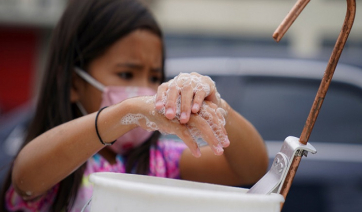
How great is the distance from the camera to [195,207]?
854 millimetres

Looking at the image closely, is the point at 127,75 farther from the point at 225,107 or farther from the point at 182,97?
the point at 182,97

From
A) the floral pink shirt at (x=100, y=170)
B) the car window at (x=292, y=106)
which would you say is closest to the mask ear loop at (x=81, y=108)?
the floral pink shirt at (x=100, y=170)

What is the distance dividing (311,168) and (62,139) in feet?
5.64

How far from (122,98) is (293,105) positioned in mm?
1414

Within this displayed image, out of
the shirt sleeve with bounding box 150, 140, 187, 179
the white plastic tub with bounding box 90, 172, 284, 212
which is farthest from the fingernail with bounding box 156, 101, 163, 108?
the shirt sleeve with bounding box 150, 140, 187, 179

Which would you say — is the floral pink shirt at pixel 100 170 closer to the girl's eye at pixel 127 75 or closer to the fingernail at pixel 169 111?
the girl's eye at pixel 127 75

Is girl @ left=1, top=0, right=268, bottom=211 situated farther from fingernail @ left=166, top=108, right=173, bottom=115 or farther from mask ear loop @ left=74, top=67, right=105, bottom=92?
fingernail @ left=166, top=108, right=173, bottom=115

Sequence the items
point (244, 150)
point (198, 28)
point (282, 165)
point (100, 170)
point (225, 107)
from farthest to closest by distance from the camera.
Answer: point (198, 28)
point (100, 170)
point (244, 150)
point (225, 107)
point (282, 165)

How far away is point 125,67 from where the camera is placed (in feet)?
5.71

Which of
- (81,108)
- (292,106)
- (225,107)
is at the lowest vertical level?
(292,106)

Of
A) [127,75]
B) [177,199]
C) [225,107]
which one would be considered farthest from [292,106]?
[177,199]

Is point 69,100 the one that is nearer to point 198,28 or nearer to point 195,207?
point 195,207

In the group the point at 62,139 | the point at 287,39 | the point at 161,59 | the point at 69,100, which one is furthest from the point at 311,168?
the point at 287,39

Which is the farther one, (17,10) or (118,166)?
(17,10)
